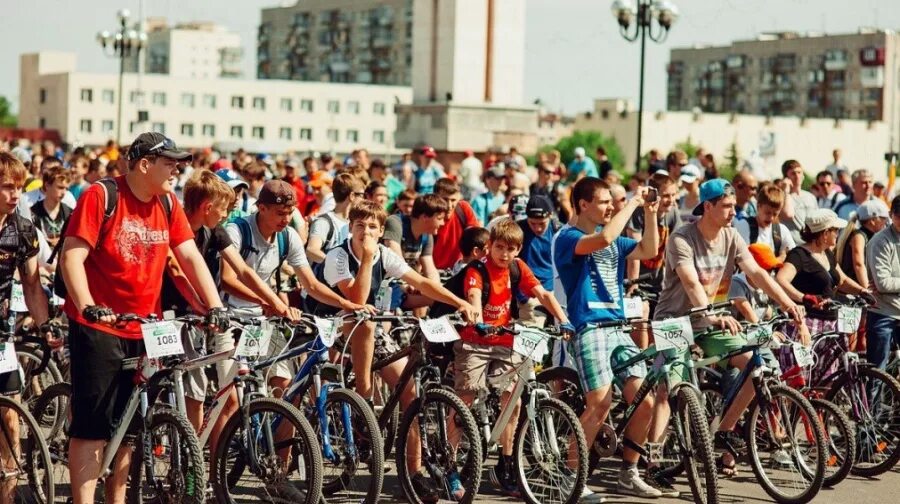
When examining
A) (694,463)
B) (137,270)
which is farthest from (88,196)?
(694,463)

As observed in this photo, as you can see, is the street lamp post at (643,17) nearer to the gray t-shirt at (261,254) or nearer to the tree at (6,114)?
the gray t-shirt at (261,254)

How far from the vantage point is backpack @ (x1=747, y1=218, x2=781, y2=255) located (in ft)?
39.0

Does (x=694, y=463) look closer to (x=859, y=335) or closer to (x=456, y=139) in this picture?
(x=859, y=335)

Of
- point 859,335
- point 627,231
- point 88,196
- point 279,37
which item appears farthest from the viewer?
point 279,37

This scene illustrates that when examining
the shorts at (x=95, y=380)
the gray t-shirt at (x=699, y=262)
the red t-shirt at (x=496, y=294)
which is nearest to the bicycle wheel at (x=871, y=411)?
the gray t-shirt at (x=699, y=262)

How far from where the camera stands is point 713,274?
9.02 m

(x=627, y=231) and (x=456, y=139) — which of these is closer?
(x=627, y=231)

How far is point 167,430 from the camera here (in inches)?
271

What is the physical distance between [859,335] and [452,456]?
16.0 feet

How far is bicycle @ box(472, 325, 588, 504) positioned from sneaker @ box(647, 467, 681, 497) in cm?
99

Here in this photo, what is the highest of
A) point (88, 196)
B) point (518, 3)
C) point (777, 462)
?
point (518, 3)

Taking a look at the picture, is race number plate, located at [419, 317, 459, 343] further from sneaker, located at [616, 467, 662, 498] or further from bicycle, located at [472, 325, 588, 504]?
sneaker, located at [616, 467, 662, 498]

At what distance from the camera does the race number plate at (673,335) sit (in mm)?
8305

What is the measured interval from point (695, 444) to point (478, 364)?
132cm
